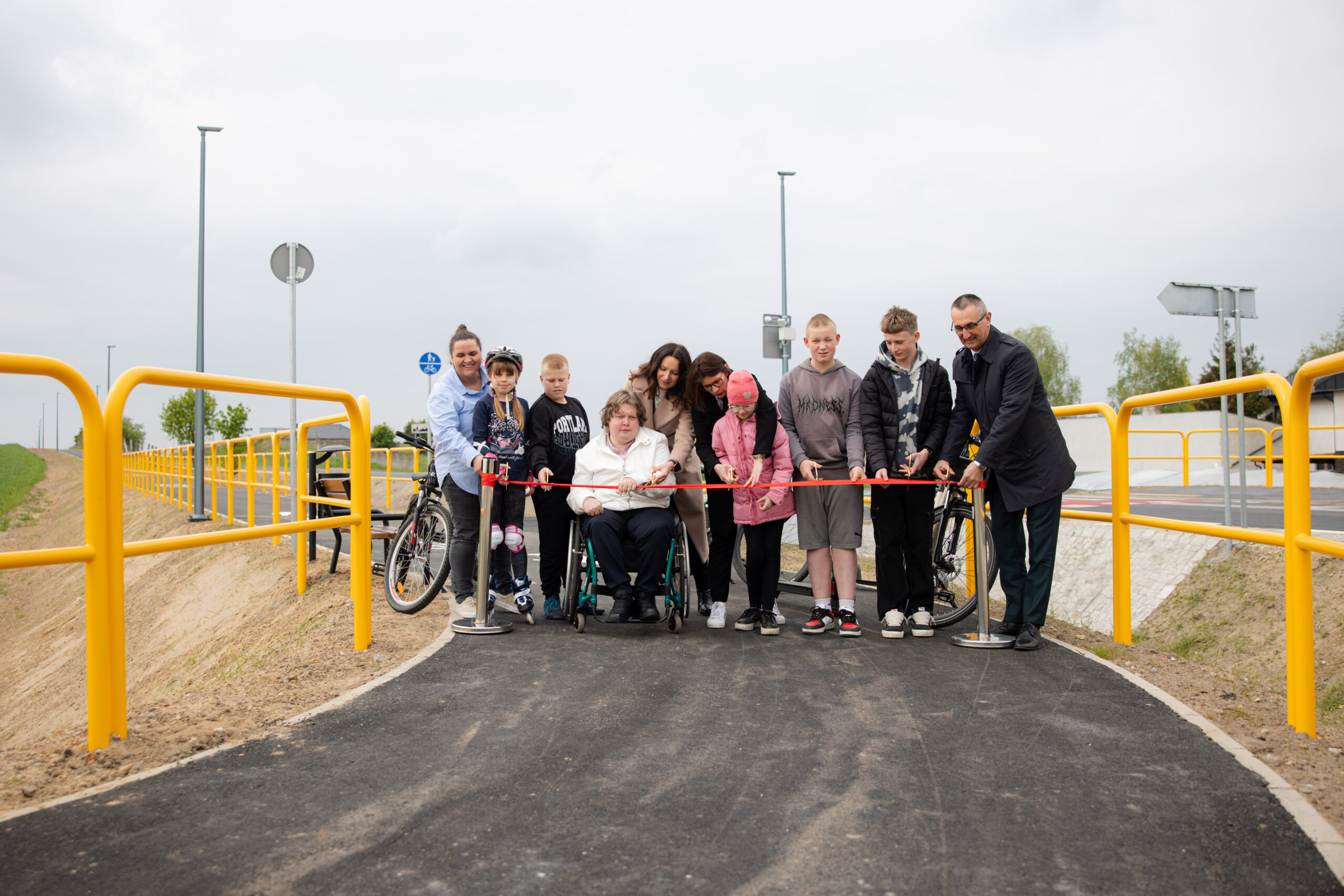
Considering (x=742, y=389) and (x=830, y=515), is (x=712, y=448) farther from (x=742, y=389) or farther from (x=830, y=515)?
(x=830, y=515)

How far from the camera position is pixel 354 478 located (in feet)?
16.2

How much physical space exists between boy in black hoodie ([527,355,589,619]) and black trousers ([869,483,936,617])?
6.47 ft

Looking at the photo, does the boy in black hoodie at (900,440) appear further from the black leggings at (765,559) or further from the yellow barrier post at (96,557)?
the yellow barrier post at (96,557)

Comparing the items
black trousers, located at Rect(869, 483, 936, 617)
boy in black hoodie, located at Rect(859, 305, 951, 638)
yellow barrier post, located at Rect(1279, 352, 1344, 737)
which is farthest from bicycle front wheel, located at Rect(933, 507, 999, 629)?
yellow barrier post, located at Rect(1279, 352, 1344, 737)

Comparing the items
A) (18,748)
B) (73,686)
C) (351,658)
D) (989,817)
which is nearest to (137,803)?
(18,748)

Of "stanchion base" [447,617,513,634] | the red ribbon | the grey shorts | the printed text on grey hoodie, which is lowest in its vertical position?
"stanchion base" [447,617,513,634]

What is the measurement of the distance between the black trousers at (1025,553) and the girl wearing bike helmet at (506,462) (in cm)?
290

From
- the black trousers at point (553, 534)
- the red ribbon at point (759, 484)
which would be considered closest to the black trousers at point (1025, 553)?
the red ribbon at point (759, 484)

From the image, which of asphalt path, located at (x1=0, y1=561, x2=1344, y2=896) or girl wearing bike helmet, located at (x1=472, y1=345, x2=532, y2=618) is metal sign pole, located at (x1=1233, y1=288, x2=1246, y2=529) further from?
girl wearing bike helmet, located at (x1=472, y1=345, x2=532, y2=618)

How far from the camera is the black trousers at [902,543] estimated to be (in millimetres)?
5535


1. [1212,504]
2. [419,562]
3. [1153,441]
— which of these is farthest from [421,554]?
[1153,441]

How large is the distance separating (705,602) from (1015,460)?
2355 millimetres

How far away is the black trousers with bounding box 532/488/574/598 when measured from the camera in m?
5.99

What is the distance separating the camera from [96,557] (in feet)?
10.8
